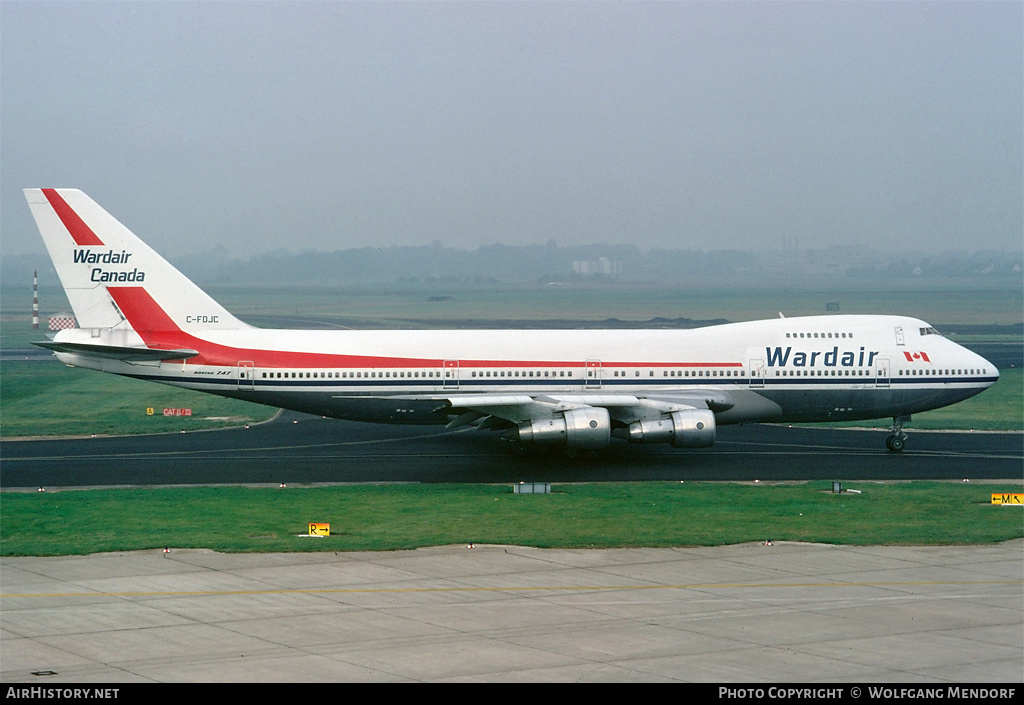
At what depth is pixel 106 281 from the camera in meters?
44.6

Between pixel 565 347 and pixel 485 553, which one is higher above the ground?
pixel 565 347

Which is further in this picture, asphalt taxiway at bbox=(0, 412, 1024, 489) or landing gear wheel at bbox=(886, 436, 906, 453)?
landing gear wheel at bbox=(886, 436, 906, 453)

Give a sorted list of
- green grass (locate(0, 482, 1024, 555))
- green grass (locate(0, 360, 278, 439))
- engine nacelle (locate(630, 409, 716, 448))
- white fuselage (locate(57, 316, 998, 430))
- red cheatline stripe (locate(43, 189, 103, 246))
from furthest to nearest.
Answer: green grass (locate(0, 360, 278, 439)), white fuselage (locate(57, 316, 998, 430)), red cheatline stripe (locate(43, 189, 103, 246)), engine nacelle (locate(630, 409, 716, 448)), green grass (locate(0, 482, 1024, 555))

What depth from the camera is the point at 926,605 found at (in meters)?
23.6

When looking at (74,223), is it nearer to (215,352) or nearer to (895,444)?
(215,352)

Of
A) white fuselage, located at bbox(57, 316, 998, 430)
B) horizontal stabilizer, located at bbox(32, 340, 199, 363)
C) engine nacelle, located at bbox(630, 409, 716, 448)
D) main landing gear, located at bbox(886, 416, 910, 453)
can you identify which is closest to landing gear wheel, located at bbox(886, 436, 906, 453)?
main landing gear, located at bbox(886, 416, 910, 453)

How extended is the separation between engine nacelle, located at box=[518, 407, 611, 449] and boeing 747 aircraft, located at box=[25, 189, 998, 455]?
238 cm

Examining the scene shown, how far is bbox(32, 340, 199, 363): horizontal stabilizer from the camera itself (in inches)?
1706

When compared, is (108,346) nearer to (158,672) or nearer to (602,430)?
(602,430)

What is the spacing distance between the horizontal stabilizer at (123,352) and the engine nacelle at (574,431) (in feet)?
45.4

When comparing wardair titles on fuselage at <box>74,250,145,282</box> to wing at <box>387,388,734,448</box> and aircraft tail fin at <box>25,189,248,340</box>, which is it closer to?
aircraft tail fin at <box>25,189,248,340</box>

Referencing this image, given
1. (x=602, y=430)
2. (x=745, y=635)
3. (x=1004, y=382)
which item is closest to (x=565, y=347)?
(x=602, y=430)

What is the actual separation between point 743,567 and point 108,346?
27040mm

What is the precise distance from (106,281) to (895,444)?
105 feet
